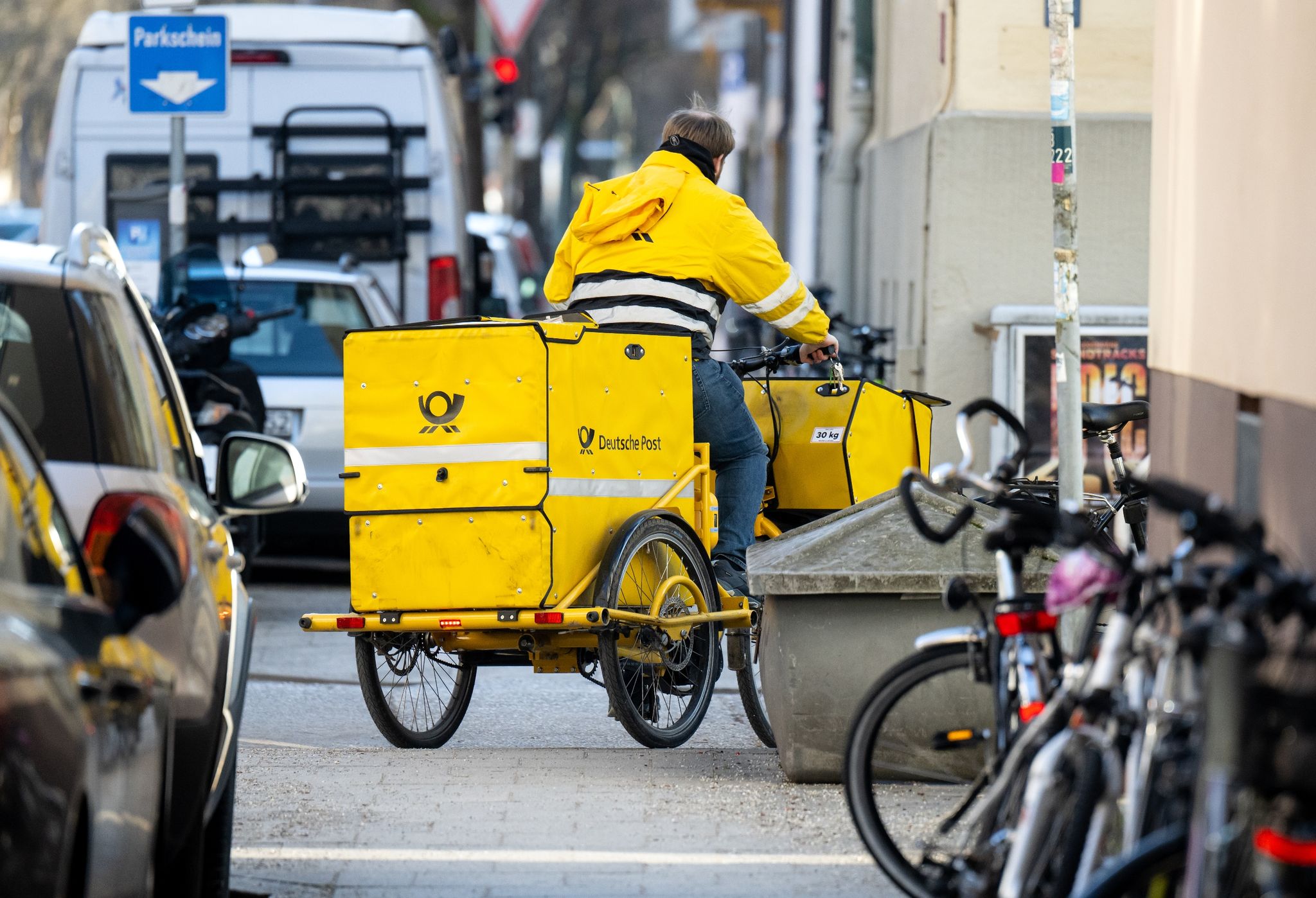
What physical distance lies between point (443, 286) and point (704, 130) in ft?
19.7

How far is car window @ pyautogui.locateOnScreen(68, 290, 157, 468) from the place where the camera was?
4.34m

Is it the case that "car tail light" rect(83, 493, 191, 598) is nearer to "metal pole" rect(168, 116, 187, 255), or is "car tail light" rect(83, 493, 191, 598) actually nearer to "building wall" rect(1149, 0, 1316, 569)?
"building wall" rect(1149, 0, 1316, 569)

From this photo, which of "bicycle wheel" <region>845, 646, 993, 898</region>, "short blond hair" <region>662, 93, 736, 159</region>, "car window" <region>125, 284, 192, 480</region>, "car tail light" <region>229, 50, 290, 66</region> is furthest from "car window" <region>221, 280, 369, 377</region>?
"bicycle wheel" <region>845, 646, 993, 898</region>

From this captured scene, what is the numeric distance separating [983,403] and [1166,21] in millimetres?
2186

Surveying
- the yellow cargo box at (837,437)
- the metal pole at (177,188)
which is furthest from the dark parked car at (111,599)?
the metal pole at (177,188)

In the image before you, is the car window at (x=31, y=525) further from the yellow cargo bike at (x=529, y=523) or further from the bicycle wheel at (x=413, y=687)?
the bicycle wheel at (x=413, y=687)

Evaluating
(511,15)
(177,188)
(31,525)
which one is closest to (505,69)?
(511,15)

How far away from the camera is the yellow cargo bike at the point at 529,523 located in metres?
6.46

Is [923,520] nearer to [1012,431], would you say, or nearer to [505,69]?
[1012,431]

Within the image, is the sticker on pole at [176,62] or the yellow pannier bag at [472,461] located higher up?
the sticker on pole at [176,62]

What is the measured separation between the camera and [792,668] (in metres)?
6.20

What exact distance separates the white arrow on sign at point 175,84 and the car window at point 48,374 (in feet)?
23.2

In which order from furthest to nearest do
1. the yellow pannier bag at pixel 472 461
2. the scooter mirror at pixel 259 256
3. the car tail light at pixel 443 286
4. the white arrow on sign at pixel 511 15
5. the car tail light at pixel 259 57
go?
the white arrow on sign at pixel 511 15, the car tail light at pixel 259 57, the car tail light at pixel 443 286, the scooter mirror at pixel 259 256, the yellow pannier bag at pixel 472 461

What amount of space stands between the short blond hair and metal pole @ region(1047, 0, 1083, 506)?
130 centimetres
